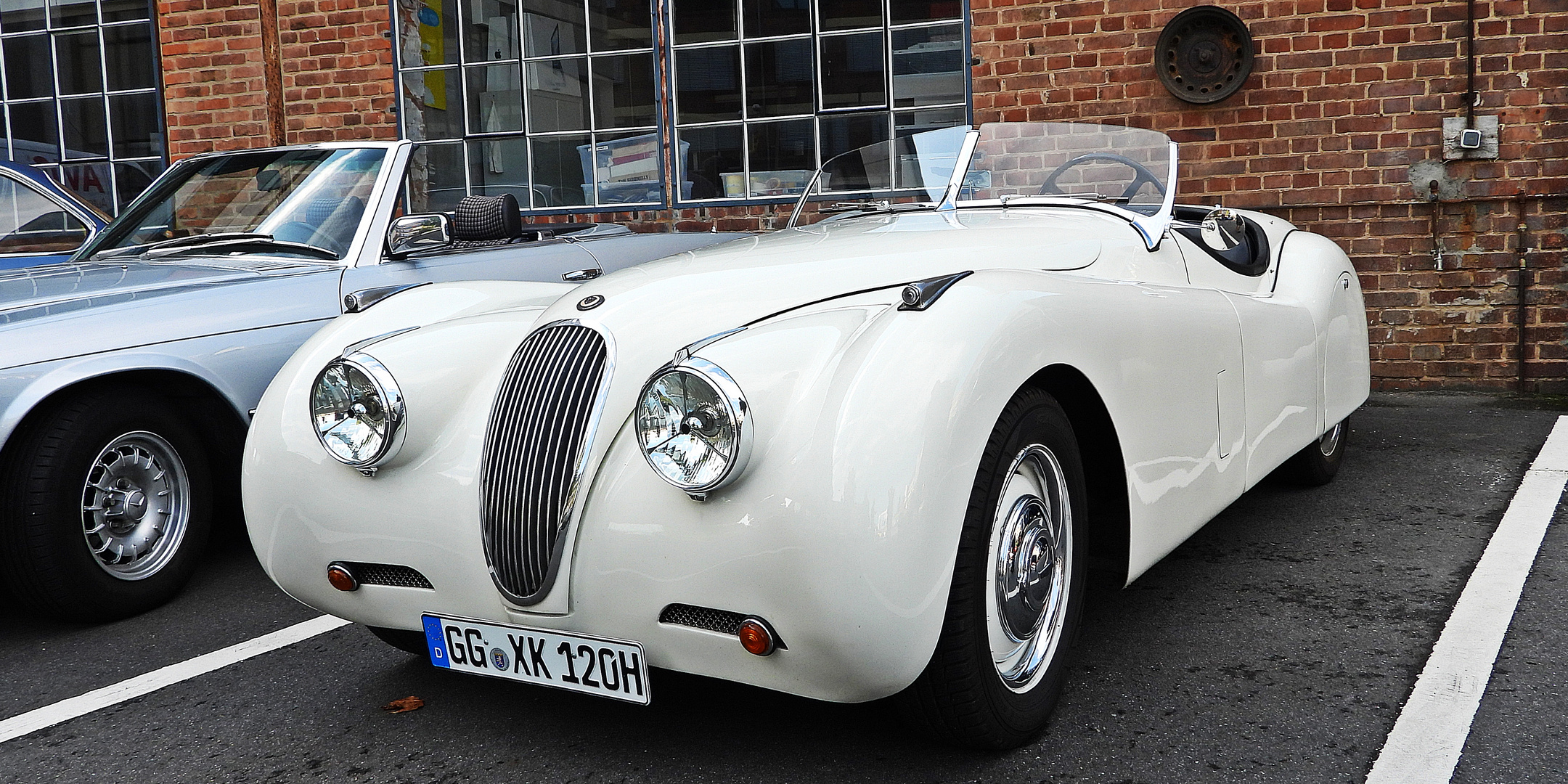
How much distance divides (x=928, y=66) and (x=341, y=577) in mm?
5623

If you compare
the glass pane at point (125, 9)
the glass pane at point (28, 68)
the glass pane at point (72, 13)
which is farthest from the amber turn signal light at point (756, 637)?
the glass pane at point (28, 68)

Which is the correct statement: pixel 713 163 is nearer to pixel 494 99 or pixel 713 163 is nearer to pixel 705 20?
pixel 705 20

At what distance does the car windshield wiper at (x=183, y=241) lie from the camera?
169 inches

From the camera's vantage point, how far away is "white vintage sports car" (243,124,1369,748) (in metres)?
1.94

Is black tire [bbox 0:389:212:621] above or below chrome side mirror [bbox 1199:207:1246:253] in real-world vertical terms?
below

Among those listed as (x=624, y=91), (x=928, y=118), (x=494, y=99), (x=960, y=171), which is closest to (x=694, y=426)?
(x=960, y=171)

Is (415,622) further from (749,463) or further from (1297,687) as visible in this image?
(1297,687)

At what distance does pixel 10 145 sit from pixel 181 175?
5538 millimetres

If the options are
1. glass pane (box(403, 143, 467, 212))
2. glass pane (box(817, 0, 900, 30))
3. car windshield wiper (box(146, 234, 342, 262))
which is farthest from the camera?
glass pane (box(403, 143, 467, 212))

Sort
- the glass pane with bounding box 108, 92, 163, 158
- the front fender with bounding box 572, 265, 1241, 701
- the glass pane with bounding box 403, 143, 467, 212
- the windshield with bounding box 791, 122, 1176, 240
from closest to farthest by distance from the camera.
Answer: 1. the front fender with bounding box 572, 265, 1241, 701
2. the windshield with bounding box 791, 122, 1176, 240
3. the glass pane with bounding box 403, 143, 467, 212
4. the glass pane with bounding box 108, 92, 163, 158

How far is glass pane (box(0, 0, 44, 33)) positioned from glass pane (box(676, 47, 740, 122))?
515cm

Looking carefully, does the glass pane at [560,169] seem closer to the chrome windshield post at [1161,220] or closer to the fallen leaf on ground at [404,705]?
the chrome windshield post at [1161,220]

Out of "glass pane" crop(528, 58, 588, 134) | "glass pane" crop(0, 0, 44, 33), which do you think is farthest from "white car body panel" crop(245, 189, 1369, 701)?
"glass pane" crop(0, 0, 44, 33)

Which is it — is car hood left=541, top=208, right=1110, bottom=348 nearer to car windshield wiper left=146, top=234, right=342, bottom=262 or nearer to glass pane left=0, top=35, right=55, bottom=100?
car windshield wiper left=146, top=234, right=342, bottom=262
